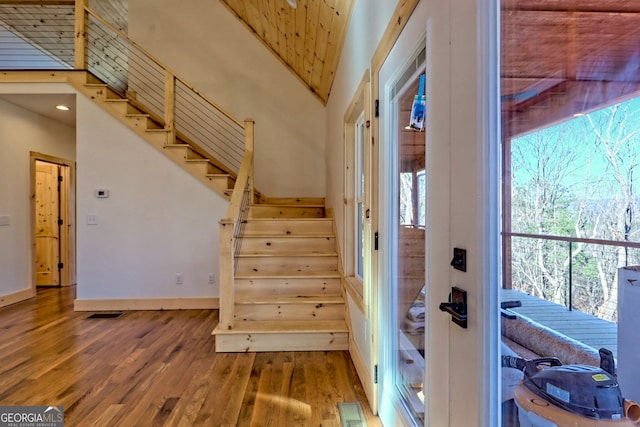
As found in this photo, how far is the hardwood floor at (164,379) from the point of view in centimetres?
197

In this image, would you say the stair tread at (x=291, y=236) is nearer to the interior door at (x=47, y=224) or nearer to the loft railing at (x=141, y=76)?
the loft railing at (x=141, y=76)

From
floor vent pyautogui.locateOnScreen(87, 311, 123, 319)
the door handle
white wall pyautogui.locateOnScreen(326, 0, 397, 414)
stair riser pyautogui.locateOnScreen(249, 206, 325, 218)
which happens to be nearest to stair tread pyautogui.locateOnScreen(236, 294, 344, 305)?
white wall pyautogui.locateOnScreen(326, 0, 397, 414)

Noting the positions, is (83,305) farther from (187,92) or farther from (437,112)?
(437,112)

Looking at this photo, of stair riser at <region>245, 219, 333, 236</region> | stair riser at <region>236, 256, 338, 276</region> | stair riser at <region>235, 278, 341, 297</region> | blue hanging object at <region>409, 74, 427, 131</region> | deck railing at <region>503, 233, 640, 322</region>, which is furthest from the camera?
stair riser at <region>245, 219, 333, 236</region>

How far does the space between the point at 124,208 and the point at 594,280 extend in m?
4.59

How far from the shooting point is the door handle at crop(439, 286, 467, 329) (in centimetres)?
93

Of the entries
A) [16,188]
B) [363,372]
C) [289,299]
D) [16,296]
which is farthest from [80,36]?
[363,372]

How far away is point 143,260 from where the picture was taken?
4.20 metres

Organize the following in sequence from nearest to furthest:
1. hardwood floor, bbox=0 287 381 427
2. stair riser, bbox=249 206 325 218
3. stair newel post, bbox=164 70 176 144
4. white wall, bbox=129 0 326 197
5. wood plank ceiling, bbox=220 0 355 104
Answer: hardwood floor, bbox=0 287 381 427 → wood plank ceiling, bbox=220 0 355 104 → stair newel post, bbox=164 70 176 144 → stair riser, bbox=249 206 325 218 → white wall, bbox=129 0 326 197

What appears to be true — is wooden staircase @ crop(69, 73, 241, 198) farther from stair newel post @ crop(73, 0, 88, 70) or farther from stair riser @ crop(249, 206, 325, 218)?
stair riser @ crop(249, 206, 325, 218)

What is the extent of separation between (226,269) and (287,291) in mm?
740

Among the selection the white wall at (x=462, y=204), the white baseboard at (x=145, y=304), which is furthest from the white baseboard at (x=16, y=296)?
the white wall at (x=462, y=204)

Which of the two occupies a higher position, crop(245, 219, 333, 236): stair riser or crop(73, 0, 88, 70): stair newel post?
crop(73, 0, 88, 70): stair newel post

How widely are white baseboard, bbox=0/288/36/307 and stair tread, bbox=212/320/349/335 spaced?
3408mm
